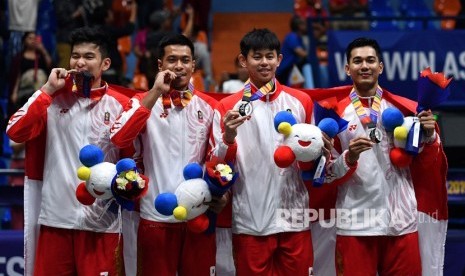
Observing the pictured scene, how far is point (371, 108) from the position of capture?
7320 mm

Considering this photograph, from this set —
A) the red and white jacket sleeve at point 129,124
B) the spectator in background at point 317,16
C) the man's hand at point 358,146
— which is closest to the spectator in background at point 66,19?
the spectator in background at point 317,16

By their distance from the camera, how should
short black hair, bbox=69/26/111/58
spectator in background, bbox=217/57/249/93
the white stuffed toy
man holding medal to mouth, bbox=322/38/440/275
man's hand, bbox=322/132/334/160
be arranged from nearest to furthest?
the white stuffed toy → man's hand, bbox=322/132/334/160 → man holding medal to mouth, bbox=322/38/440/275 → short black hair, bbox=69/26/111/58 → spectator in background, bbox=217/57/249/93

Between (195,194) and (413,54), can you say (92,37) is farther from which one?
(413,54)

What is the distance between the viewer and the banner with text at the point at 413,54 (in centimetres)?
1091

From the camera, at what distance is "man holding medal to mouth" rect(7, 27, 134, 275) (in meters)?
7.08

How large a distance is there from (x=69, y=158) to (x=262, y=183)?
128cm

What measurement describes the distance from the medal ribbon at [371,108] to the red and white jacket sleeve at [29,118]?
2011 millimetres

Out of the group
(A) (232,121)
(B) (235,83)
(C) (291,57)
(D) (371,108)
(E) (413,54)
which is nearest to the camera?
(A) (232,121)

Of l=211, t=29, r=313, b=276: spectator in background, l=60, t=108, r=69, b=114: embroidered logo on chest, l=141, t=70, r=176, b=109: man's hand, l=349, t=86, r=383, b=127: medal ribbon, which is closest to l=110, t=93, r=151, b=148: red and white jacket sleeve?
l=141, t=70, r=176, b=109: man's hand

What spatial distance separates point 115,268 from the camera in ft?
23.5

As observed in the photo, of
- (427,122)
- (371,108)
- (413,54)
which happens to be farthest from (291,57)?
(427,122)

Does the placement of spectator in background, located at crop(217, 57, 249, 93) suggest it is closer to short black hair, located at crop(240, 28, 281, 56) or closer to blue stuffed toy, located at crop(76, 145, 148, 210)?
short black hair, located at crop(240, 28, 281, 56)

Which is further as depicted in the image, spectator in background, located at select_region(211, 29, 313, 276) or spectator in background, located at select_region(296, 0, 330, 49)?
spectator in background, located at select_region(296, 0, 330, 49)

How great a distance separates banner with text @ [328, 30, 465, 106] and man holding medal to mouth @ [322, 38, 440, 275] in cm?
355
